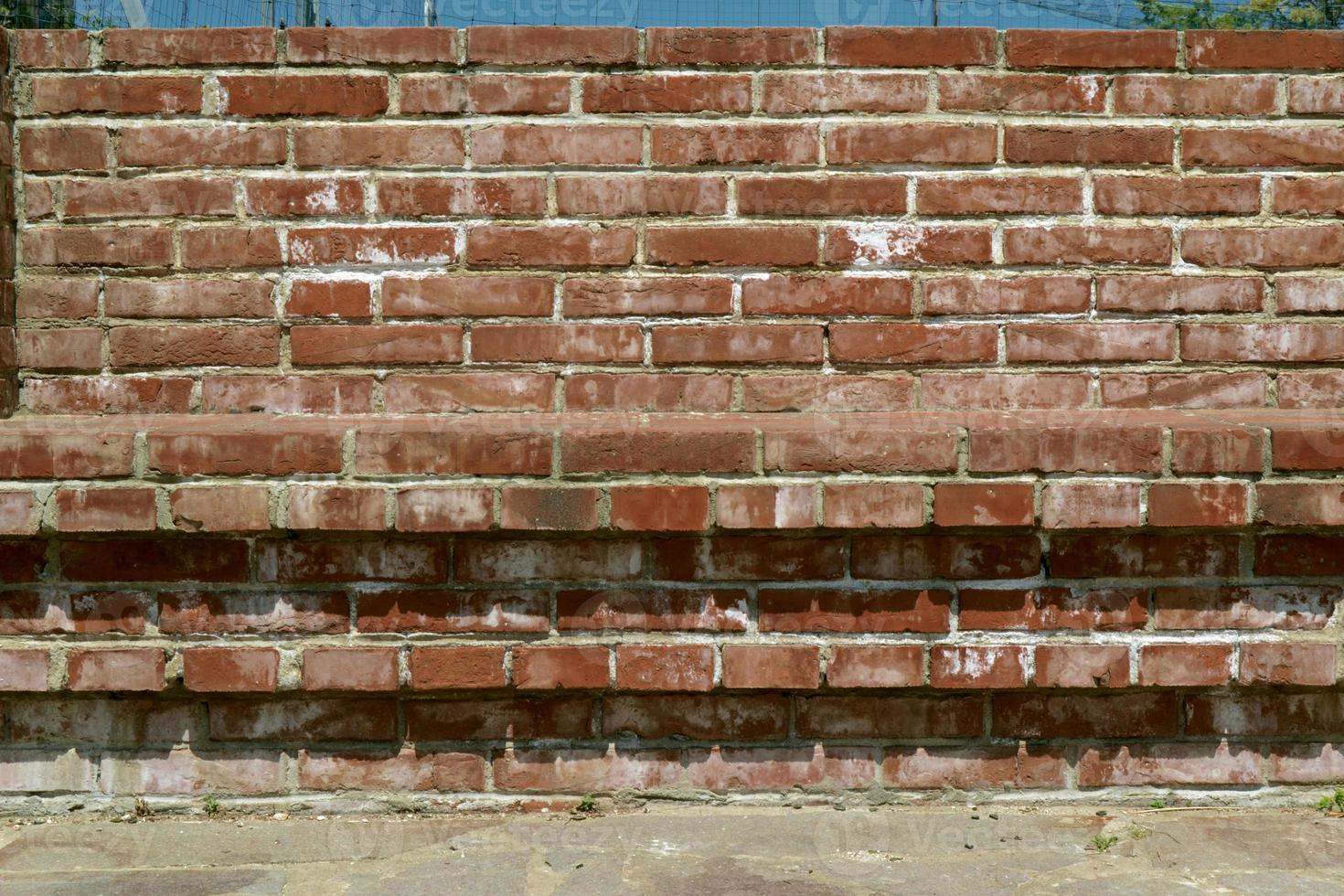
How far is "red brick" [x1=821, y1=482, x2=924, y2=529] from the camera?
2.21m

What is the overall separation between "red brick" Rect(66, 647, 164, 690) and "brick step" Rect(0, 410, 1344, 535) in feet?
0.88

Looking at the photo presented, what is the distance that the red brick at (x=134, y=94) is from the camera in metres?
2.35

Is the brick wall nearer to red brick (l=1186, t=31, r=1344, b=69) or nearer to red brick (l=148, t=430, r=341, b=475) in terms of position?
red brick (l=1186, t=31, r=1344, b=69)

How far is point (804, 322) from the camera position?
2.35 metres

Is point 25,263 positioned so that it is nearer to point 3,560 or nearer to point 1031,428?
point 3,560

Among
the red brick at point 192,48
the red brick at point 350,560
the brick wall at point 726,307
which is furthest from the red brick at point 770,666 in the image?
the red brick at point 192,48

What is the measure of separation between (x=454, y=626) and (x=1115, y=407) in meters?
1.44

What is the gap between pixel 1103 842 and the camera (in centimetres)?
221

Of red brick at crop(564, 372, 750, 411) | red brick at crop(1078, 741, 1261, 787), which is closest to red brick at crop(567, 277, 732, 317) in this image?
red brick at crop(564, 372, 750, 411)

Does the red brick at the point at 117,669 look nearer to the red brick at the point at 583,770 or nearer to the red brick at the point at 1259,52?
the red brick at the point at 583,770

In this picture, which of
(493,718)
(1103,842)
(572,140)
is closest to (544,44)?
(572,140)

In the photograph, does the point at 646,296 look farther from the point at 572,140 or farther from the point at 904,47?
the point at 904,47

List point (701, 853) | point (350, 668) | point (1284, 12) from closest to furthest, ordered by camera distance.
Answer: point (701, 853)
point (350, 668)
point (1284, 12)

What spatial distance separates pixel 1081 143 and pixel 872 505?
0.89 meters
